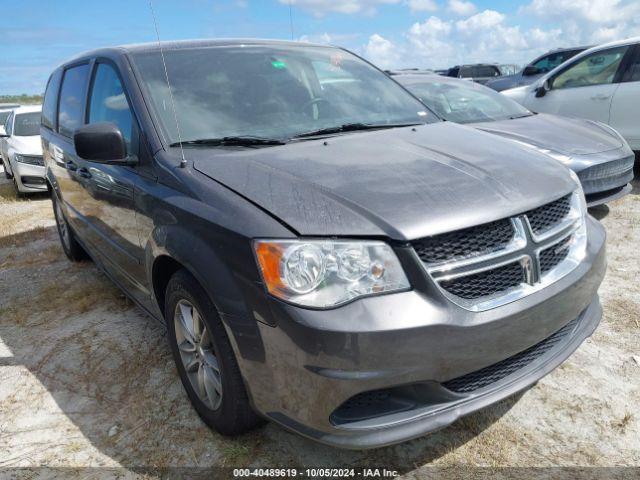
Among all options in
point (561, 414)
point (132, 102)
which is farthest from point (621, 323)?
point (132, 102)

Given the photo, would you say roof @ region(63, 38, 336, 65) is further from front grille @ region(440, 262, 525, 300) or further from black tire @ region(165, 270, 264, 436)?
front grille @ region(440, 262, 525, 300)

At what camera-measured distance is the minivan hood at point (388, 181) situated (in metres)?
1.82

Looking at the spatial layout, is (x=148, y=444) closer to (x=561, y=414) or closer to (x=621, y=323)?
(x=561, y=414)

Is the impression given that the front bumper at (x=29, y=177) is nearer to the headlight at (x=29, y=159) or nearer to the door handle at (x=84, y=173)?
the headlight at (x=29, y=159)

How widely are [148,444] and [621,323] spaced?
9.13 ft

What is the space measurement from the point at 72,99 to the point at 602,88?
20.2ft

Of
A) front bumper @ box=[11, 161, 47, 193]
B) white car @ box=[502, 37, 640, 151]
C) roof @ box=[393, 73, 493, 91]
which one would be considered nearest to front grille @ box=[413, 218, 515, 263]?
roof @ box=[393, 73, 493, 91]

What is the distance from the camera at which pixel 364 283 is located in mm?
1755

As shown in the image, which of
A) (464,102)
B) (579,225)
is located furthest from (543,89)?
(579,225)

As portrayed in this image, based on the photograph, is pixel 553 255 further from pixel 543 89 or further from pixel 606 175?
pixel 543 89

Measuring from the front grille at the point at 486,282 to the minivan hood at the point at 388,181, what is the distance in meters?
0.19

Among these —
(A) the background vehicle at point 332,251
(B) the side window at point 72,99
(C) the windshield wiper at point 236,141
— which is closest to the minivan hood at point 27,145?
(B) the side window at point 72,99

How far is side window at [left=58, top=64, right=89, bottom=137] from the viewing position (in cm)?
371

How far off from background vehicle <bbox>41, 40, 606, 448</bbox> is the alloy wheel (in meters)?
0.01
